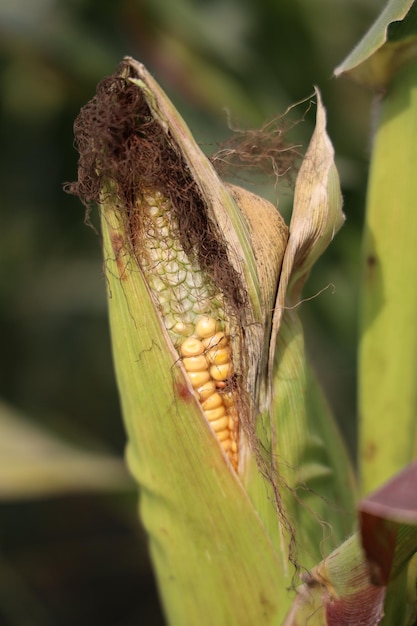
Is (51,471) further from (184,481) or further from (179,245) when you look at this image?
(179,245)

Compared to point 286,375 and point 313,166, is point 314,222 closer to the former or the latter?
point 313,166

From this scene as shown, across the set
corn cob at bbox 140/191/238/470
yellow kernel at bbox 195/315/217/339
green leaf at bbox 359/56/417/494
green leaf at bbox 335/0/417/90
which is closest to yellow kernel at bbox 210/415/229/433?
corn cob at bbox 140/191/238/470

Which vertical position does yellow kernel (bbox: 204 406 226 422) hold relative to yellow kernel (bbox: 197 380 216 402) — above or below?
below

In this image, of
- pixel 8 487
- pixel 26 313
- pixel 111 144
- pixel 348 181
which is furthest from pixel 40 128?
pixel 111 144

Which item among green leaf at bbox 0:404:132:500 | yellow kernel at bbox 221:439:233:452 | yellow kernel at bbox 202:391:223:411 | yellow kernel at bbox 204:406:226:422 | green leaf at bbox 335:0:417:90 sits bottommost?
green leaf at bbox 0:404:132:500

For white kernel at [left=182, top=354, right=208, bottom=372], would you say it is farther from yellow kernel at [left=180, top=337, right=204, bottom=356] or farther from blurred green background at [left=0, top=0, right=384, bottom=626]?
blurred green background at [left=0, top=0, right=384, bottom=626]

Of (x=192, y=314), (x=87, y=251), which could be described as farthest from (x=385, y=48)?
(x=87, y=251)
